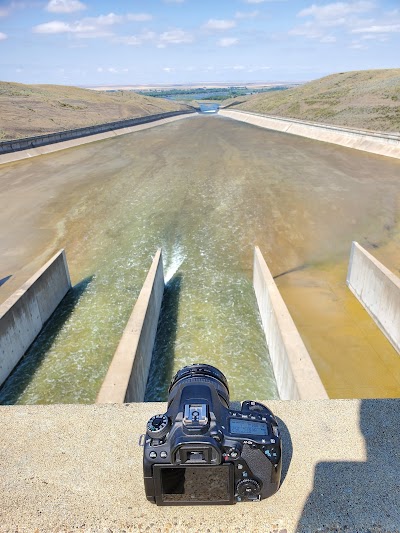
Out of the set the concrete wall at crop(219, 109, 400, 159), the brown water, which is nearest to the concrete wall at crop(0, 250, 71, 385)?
the brown water

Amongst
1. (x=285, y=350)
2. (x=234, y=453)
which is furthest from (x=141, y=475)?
(x=285, y=350)

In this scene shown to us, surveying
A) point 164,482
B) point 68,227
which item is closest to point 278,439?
point 164,482

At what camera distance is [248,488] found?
4664 millimetres

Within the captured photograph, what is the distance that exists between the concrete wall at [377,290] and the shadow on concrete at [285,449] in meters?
9.83

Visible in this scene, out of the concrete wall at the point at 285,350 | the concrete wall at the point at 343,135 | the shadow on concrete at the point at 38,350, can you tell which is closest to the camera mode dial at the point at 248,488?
the concrete wall at the point at 285,350

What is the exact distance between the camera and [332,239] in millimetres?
23094

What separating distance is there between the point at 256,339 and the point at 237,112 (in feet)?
333

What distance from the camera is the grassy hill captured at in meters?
58.2

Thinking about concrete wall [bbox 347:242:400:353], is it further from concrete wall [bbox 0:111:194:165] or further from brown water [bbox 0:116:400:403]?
concrete wall [bbox 0:111:194:165]

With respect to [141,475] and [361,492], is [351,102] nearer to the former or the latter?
[361,492]

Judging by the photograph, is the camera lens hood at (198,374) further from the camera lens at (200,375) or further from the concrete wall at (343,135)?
the concrete wall at (343,135)

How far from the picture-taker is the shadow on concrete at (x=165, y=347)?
43.4 feet

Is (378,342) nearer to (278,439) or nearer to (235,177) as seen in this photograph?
(278,439)

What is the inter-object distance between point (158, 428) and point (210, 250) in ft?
60.5
